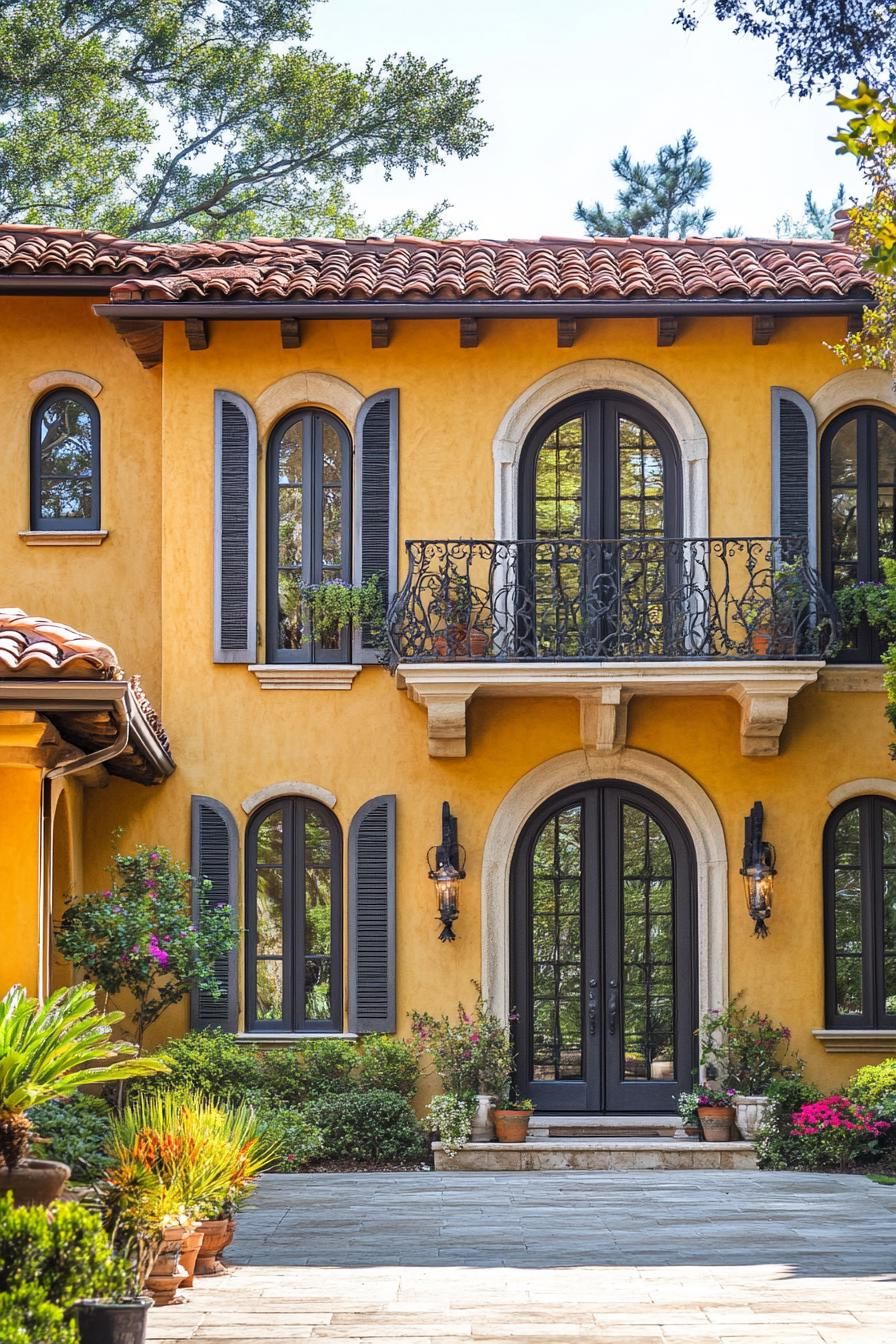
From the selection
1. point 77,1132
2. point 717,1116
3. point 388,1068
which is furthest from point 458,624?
point 77,1132

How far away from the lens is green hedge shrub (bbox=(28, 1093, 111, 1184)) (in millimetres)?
10445

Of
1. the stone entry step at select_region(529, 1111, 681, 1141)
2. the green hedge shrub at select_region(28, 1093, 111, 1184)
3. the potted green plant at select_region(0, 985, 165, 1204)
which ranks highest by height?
the potted green plant at select_region(0, 985, 165, 1204)

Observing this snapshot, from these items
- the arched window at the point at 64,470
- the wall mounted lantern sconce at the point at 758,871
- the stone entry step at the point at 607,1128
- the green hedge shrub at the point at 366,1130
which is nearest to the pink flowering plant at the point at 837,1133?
the stone entry step at the point at 607,1128

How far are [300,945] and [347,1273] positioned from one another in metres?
5.83

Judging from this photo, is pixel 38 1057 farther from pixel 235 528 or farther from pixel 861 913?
pixel 861 913

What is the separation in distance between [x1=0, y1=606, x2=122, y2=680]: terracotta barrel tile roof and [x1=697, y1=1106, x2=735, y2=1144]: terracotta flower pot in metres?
6.72

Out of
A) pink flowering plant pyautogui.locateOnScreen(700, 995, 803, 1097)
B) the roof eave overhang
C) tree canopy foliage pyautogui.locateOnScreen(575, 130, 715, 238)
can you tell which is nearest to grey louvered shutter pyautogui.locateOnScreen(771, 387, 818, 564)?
the roof eave overhang

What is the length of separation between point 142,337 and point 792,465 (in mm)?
5908

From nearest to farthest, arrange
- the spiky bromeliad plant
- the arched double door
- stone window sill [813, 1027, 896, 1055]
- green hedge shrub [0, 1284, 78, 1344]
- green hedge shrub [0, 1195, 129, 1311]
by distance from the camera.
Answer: green hedge shrub [0, 1284, 78, 1344] → green hedge shrub [0, 1195, 129, 1311] → the spiky bromeliad plant → stone window sill [813, 1027, 896, 1055] → the arched double door

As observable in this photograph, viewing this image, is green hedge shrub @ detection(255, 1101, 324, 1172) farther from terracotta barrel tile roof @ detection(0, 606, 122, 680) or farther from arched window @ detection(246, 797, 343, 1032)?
terracotta barrel tile roof @ detection(0, 606, 122, 680)

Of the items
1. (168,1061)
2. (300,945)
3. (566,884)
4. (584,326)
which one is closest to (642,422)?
(584,326)

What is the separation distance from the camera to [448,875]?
15.0 meters

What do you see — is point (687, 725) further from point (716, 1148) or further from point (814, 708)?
point (716, 1148)

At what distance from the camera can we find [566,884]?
15.5m
